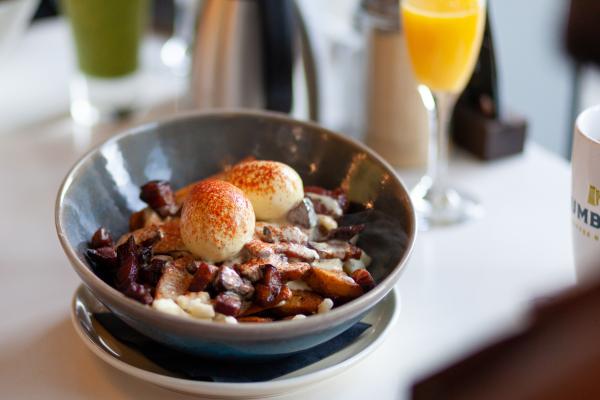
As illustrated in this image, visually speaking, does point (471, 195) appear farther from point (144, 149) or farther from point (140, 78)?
point (140, 78)

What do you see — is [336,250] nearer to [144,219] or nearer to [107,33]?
[144,219]

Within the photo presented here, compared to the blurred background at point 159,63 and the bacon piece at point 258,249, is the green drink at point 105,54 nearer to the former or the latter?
the blurred background at point 159,63

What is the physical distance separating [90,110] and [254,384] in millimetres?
752

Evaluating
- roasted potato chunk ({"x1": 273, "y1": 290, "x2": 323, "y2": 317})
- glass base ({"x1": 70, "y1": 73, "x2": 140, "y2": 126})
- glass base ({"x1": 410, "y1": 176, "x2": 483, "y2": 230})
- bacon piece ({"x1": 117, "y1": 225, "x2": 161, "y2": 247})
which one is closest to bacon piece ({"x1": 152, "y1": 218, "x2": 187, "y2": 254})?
bacon piece ({"x1": 117, "y1": 225, "x2": 161, "y2": 247})

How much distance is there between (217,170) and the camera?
0.96 m

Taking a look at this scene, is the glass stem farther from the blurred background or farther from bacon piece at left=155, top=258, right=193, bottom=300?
bacon piece at left=155, top=258, right=193, bottom=300

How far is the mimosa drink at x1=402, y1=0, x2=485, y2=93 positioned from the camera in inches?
37.7

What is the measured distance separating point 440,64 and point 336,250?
12.3 inches

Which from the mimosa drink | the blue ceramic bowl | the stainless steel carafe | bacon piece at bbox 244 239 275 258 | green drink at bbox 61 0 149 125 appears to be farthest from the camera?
green drink at bbox 61 0 149 125

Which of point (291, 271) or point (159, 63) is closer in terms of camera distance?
point (291, 271)

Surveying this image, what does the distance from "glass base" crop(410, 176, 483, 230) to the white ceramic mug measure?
0.25 meters

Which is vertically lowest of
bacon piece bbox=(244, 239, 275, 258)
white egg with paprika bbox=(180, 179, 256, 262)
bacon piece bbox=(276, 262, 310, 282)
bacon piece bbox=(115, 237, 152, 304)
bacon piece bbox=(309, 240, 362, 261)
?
bacon piece bbox=(309, 240, 362, 261)

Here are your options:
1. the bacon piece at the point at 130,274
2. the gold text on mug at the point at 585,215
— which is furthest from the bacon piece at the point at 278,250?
the gold text on mug at the point at 585,215

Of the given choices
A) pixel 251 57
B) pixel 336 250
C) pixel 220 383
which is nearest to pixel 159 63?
pixel 251 57
